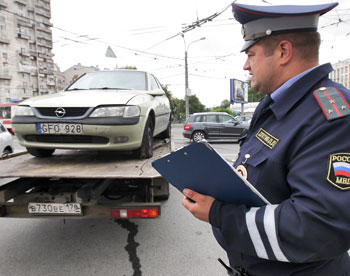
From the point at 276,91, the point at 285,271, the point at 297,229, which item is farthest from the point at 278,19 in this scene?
the point at 285,271

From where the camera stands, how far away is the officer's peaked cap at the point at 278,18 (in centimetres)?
86

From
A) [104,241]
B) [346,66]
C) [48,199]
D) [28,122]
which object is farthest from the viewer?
[346,66]

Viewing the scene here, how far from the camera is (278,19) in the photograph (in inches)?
34.8

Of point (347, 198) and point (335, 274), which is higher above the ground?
point (347, 198)

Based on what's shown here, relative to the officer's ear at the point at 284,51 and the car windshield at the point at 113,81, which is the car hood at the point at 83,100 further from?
the officer's ear at the point at 284,51

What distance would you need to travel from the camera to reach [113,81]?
370cm

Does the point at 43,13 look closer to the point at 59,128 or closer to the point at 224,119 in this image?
the point at 224,119

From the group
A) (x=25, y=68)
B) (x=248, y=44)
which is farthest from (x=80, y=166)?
(x=25, y=68)

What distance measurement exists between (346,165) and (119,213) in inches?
77.2

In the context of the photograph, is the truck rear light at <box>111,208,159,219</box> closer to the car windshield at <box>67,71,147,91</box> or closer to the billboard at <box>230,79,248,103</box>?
the car windshield at <box>67,71,147,91</box>

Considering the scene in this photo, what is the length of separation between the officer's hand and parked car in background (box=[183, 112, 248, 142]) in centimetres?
1118

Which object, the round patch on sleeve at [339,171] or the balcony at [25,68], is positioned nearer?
the round patch on sleeve at [339,171]

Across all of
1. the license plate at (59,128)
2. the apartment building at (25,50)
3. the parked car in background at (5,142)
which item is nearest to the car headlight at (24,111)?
the license plate at (59,128)

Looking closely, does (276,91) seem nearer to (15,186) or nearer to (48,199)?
(48,199)
